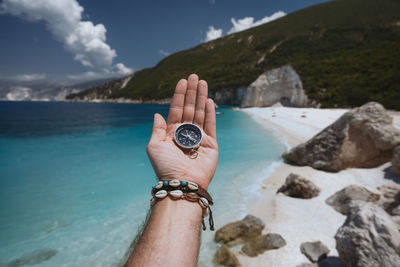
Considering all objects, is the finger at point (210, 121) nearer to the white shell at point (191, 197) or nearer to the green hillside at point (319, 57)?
the green hillside at point (319, 57)

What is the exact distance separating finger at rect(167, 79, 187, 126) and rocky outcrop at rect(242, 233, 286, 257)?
303cm

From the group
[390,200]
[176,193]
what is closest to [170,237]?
[176,193]

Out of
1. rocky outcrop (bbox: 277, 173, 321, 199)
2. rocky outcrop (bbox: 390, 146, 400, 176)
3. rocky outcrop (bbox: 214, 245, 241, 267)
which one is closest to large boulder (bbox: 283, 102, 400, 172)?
rocky outcrop (bbox: 390, 146, 400, 176)

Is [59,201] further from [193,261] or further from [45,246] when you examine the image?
[193,261]

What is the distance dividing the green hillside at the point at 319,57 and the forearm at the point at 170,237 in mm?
2461

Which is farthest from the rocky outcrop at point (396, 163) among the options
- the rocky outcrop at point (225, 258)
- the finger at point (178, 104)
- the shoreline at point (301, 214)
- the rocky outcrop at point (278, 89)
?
the rocky outcrop at point (278, 89)

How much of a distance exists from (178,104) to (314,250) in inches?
148

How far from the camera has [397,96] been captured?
21.8 metres

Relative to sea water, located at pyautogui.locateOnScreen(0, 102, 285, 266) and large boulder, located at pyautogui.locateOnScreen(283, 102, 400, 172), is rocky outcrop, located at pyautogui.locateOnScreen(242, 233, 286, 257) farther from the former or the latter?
large boulder, located at pyautogui.locateOnScreen(283, 102, 400, 172)

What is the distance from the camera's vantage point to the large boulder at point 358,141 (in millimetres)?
6504

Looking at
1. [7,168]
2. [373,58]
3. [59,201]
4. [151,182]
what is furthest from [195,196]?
[373,58]

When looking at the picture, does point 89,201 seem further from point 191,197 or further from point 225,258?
point 191,197

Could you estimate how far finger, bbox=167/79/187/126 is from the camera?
3.38 metres

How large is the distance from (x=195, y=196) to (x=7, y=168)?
17918 millimetres
